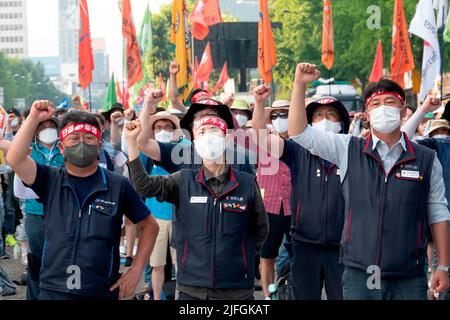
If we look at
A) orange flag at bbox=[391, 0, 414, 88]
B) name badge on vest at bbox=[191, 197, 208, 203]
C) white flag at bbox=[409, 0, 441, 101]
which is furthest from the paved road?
orange flag at bbox=[391, 0, 414, 88]

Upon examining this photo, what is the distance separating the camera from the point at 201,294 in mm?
5840

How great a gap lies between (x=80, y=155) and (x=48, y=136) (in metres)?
3.59

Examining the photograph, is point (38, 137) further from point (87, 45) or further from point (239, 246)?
point (87, 45)

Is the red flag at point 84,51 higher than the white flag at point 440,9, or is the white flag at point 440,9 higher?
the white flag at point 440,9

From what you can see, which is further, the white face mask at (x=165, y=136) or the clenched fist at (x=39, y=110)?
the white face mask at (x=165, y=136)

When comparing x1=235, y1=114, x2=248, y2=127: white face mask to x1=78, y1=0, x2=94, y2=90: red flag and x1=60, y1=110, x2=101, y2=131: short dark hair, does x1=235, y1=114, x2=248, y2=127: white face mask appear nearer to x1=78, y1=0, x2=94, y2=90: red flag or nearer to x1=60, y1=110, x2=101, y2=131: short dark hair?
x1=60, y1=110, x2=101, y2=131: short dark hair

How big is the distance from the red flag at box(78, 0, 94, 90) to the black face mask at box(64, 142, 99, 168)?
13.0 metres

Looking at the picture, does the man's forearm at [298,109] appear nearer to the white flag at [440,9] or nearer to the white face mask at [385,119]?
the white face mask at [385,119]

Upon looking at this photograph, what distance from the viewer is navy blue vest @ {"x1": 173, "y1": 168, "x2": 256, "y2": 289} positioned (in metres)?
5.84

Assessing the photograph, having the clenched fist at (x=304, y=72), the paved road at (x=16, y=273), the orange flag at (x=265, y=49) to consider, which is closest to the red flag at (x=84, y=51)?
the orange flag at (x=265, y=49)

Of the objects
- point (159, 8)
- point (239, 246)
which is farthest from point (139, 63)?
point (159, 8)

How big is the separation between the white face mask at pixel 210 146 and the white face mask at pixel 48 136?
341cm

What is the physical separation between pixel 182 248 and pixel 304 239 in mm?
1571

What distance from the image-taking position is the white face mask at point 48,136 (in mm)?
9109
